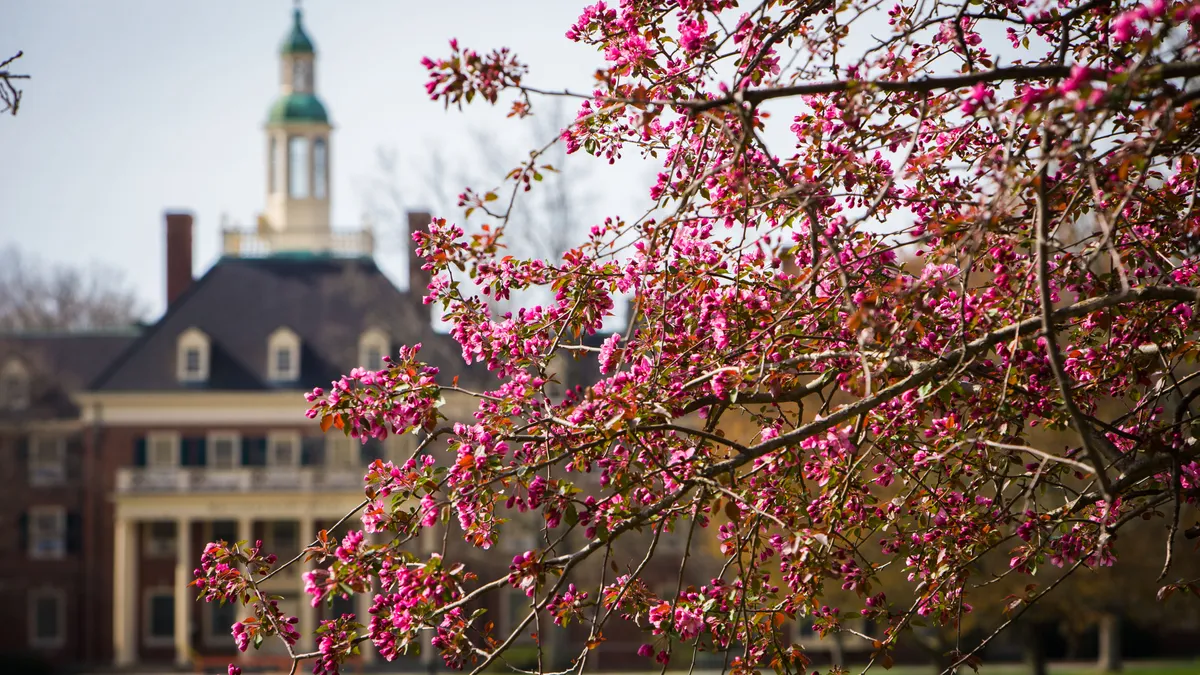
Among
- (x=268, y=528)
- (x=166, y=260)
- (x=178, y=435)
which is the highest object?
(x=166, y=260)

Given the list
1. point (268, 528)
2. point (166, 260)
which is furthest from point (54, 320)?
point (268, 528)

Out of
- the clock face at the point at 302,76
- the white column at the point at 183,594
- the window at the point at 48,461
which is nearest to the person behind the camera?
the white column at the point at 183,594

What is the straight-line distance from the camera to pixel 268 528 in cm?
4175

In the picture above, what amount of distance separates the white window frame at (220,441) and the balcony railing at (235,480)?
1.05ft

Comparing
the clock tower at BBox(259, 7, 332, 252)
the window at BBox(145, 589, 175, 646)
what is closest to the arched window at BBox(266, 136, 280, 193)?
the clock tower at BBox(259, 7, 332, 252)

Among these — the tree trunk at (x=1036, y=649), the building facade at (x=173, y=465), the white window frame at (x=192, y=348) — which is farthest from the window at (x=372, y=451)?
the tree trunk at (x=1036, y=649)

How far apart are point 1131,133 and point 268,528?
37.1 m

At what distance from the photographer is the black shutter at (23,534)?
4153 centimetres

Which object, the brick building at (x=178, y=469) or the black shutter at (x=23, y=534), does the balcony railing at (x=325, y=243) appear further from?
the black shutter at (x=23, y=534)

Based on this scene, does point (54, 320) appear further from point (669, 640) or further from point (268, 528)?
point (669, 640)

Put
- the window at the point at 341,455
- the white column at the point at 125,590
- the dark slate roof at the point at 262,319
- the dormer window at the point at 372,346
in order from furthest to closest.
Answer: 1. the dark slate roof at the point at 262,319
2. the window at the point at 341,455
3. the dormer window at the point at 372,346
4. the white column at the point at 125,590

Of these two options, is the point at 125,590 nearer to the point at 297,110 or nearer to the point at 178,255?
the point at 178,255

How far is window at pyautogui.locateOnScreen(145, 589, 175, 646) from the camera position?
4034 centimetres

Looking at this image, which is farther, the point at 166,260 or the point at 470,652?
the point at 166,260
